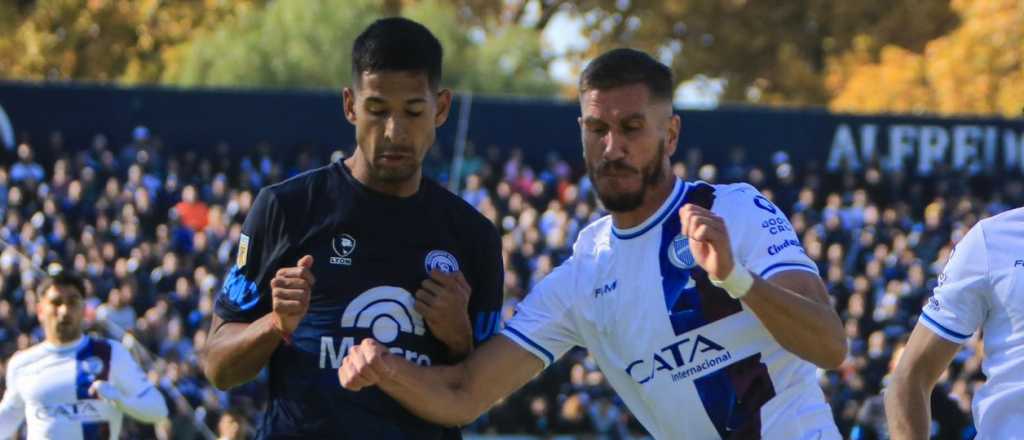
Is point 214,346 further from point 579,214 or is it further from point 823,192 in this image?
point 823,192

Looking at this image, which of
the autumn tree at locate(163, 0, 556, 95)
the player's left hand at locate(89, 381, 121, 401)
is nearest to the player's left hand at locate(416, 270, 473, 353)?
the player's left hand at locate(89, 381, 121, 401)

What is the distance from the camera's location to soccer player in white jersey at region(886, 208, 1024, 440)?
5309mm

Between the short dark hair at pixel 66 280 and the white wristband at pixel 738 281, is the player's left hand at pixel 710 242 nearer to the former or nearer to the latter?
the white wristband at pixel 738 281

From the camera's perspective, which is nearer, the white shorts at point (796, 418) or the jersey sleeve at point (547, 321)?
the white shorts at point (796, 418)

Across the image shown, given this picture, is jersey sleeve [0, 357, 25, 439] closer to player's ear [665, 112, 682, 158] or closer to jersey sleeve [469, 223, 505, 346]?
jersey sleeve [469, 223, 505, 346]

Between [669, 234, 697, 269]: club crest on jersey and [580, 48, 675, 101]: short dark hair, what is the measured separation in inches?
16.7

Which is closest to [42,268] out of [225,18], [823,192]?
[823,192]

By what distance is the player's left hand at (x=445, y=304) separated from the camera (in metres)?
5.09

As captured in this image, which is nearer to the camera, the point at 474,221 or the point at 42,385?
the point at 474,221

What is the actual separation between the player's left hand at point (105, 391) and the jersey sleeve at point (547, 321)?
16.4 ft

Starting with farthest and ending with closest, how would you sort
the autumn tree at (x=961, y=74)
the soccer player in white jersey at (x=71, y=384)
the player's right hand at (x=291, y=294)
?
the autumn tree at (x=961, y=74)
the soccer player in white jersey at (x=71, y=384)
the player's right hand at (x=291, y=294)

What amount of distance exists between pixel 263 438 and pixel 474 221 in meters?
0.91

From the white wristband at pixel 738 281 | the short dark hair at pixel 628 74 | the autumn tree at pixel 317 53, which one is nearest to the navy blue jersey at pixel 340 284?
the short dark hair at pixel 628 74

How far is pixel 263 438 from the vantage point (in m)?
5.24
